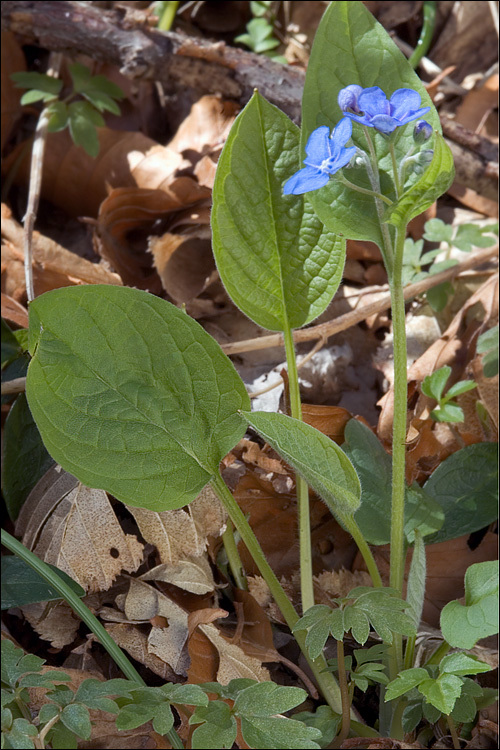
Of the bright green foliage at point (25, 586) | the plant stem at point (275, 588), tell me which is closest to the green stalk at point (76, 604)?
the bright green foliage at point (25, 586)

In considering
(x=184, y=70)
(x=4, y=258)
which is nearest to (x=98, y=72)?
(x=184, y=70)

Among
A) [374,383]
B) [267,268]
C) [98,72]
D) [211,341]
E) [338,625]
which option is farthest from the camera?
[98,72]

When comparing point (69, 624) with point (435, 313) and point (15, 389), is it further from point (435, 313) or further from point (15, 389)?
point (435, 313)

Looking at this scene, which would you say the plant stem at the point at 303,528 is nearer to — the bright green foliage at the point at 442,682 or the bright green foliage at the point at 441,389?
the bright green foliage at the point at 442,682

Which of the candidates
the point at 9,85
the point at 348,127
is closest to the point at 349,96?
the point at 348,127

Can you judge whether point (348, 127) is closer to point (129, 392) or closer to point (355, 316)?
point (129, 392)

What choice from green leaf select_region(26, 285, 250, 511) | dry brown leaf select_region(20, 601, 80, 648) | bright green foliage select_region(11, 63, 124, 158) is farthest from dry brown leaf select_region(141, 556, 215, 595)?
bright green foliage select_region(11, 63, 124, 158)
